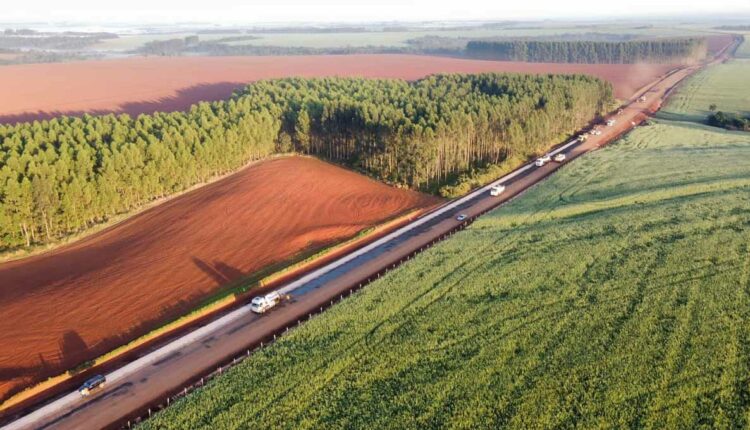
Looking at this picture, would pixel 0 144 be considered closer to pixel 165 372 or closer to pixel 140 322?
pixel 140 322

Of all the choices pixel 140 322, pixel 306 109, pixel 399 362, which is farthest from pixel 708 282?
pixel 306 109

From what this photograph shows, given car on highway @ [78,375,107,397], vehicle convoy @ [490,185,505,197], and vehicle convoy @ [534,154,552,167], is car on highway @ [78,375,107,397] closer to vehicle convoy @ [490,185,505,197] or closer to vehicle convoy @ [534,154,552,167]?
vehicle convoy @ [490,185,505,197]

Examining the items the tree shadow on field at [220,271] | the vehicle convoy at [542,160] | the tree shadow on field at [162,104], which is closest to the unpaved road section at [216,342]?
the tree shadow on field at [220,271]

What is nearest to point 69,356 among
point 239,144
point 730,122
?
point 239,144

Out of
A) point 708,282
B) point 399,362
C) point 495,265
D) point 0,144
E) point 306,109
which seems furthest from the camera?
point 306,109

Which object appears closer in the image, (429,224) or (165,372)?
(165,372)

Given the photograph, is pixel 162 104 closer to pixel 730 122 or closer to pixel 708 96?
pixel 730 122
